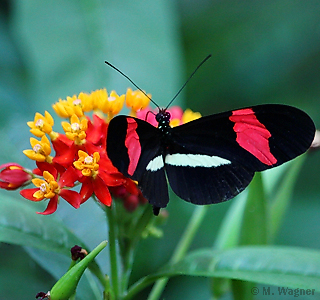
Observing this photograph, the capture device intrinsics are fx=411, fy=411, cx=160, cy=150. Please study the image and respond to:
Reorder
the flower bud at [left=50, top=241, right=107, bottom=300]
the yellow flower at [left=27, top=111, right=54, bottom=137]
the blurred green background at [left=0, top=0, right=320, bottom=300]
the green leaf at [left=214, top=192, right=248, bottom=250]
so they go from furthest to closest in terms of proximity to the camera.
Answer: the blurred green background at [left=0, top=0, right=320, bottom=300] < the green leaf at [left=214, top=192, right=248, bottom=250] < the yellow flower at [left=27, top=111, right=54, bottom=137] < the flower bud at [left=50, top=241, right=107, bottom=300]

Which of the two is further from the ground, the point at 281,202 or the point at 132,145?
the point at 132,145

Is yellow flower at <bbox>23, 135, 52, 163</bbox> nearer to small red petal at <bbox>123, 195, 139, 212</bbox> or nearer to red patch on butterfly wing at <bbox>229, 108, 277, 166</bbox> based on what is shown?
small red petal at <bbox>123, 195, 139, 212</bbox>

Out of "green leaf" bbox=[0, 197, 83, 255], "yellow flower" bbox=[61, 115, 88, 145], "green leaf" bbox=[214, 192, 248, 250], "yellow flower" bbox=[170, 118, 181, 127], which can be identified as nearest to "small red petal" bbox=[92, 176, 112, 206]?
"yellow flower" bbox=[61, 115, 88, 145]

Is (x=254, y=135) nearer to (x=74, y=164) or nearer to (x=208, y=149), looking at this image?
(x=208, y=149)

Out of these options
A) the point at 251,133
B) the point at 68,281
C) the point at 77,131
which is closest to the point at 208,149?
the point at 251,133

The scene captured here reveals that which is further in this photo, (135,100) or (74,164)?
(135,100)

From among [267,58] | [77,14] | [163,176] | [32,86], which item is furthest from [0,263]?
[267,58]
